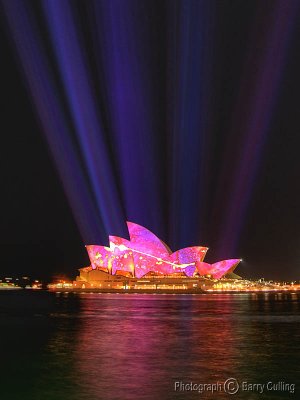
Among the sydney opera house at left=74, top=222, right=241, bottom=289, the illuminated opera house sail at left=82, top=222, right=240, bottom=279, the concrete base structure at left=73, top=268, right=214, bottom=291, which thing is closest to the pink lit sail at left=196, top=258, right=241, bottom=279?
the sydney opera house at left=74, top=222, right=241, bottom=289

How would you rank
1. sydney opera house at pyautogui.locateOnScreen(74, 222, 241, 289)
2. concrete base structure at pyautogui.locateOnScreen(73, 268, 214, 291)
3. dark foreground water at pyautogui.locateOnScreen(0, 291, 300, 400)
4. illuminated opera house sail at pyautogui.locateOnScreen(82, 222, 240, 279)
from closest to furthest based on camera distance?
dark foreground water at pyautogui.locateOnScreen(0, 291, 300, 400) < illuminated opera house sail at pyautogui.locateOnScreen(82, 222, 240, 279) < sydney opera house at pyautogui.locateOnScreen(74, 222, 241, 289) < concrete base structure at pyautogui.locateOnScreen(73, 268, 214, 291)

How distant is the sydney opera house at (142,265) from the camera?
87.6m

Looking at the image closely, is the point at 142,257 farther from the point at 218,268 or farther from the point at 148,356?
the point at 148,356

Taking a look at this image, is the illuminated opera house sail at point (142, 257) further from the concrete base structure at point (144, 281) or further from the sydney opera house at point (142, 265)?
the concrete base structure at point (144, 281)

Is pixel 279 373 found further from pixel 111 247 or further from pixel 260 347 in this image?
pixel 111 247

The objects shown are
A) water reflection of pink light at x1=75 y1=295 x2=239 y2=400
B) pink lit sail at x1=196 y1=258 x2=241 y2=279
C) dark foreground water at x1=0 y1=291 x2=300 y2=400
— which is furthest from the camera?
pink lit sail at x1=196 y1=258 x2=241 y2=279

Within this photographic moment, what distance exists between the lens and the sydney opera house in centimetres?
8756

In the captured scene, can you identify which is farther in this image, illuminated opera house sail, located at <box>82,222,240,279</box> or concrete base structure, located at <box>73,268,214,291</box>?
concrete base structure, located at <box>73,268,214,291</box>

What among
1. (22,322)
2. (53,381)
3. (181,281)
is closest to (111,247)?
(181,281)

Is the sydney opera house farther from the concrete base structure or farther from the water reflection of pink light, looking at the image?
the water reflection of pink light

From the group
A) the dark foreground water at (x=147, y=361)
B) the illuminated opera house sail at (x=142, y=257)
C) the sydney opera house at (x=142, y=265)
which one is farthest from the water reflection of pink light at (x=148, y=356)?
the sydney opera house at (x=142, y=265)

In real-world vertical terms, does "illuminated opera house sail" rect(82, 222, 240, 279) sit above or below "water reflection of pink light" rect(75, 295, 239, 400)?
above

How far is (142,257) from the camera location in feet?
294

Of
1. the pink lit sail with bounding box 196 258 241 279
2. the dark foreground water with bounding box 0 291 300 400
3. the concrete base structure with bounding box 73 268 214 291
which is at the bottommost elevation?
the dark foreground water with bounding box 0 291 300 400
